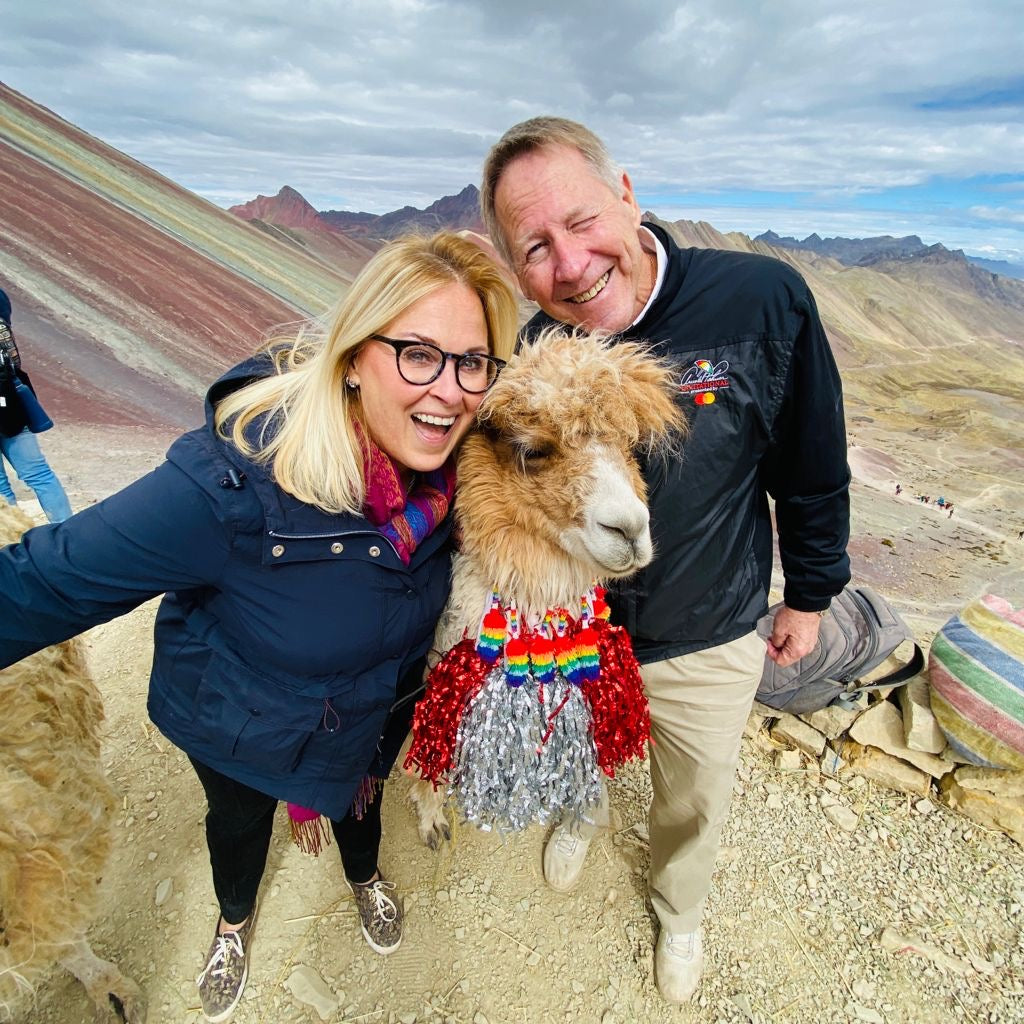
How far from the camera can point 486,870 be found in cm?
246

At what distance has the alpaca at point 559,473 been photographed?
1.47m

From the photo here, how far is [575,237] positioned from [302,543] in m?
1.14

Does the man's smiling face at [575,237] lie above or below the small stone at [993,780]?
above

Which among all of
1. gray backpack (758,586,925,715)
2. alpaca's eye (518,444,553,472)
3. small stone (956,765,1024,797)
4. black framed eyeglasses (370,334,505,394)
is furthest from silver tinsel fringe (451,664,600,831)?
small stone (956,765,1024,797)

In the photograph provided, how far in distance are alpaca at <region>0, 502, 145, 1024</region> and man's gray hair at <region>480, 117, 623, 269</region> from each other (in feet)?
6.69

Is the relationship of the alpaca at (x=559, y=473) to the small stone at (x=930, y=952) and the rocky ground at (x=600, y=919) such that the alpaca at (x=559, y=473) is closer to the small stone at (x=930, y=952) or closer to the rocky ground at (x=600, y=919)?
the rocky ground at (x=600, y=919)

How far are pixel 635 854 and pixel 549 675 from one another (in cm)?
143

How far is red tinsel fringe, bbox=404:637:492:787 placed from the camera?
5.37 feet

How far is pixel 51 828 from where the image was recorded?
1560 millimetres

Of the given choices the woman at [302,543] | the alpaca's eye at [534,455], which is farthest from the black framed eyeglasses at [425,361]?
the alpaca's eye at [534,455]

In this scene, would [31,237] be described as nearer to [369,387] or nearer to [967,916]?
[369,387]

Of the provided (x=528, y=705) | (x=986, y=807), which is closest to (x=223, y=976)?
(x=528, y=705)

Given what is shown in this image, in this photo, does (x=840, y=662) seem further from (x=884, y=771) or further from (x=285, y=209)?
(x=285, y=209)

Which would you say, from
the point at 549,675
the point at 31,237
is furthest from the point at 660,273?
the point at 31,237
